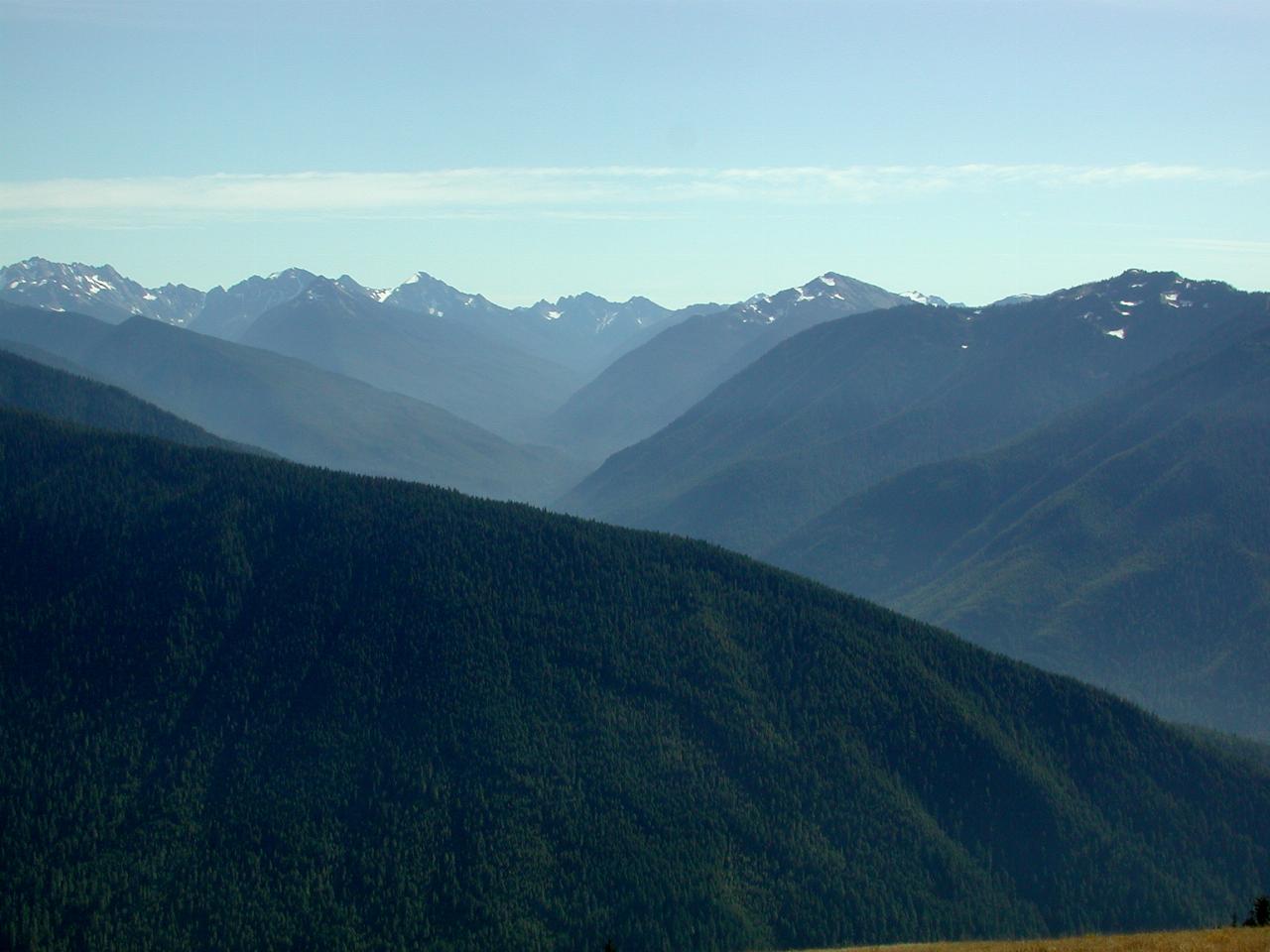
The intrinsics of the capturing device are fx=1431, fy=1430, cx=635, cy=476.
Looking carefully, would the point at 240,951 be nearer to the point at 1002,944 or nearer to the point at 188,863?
the point at 188,863

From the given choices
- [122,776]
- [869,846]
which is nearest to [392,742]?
[122,776]

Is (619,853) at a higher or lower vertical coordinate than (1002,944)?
lower

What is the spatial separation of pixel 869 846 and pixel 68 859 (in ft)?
345

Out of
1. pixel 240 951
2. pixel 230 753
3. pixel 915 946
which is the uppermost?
pixel 915 946

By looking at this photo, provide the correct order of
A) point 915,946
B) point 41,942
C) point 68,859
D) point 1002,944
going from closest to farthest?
point 1002,944 < point 915,946 < point 41,942 < point 68,859

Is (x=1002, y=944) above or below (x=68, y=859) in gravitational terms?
above

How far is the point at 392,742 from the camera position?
19962cm

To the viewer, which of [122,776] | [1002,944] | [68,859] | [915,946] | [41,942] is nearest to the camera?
[1002,944]

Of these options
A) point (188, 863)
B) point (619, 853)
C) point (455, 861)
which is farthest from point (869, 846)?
point (188, 863)

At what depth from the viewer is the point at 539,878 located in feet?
596

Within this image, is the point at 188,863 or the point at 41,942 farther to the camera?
the point at 188,863

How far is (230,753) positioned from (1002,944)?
130 meters

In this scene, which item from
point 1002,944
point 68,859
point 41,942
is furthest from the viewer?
point 68,859

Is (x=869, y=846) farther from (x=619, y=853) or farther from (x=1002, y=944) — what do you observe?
(x=1002, y=944)
